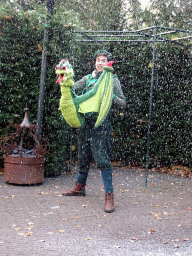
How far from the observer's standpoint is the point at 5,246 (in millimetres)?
3039

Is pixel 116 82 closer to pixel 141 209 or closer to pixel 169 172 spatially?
pixel 141 209

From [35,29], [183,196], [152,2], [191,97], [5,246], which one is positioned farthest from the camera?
[152,2]

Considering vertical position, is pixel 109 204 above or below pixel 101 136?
below

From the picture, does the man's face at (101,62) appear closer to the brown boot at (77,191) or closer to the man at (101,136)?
the man at (101,136)

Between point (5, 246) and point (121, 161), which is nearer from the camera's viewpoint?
point (5, 246)

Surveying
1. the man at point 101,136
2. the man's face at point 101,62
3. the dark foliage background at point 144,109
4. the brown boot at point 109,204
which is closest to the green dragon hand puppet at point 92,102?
the man at point 101,136

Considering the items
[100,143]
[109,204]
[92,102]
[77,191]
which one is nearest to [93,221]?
[109,204]

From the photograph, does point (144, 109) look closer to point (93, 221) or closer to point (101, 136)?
point (101, 136)

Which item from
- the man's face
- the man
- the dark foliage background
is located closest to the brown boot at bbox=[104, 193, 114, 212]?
the man

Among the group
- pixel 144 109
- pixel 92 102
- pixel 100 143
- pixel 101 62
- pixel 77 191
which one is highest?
pixel 101 62

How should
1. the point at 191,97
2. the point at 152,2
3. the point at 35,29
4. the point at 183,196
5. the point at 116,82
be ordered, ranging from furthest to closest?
1. the point at 152,2
2. the point at 191,97
3. the point at 35,29
4. the point at 183,196
5. the point at 116,82

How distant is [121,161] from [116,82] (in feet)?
13.0

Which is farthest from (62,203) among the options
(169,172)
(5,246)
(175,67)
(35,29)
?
(175,67)

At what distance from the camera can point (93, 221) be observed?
3.90 meters
